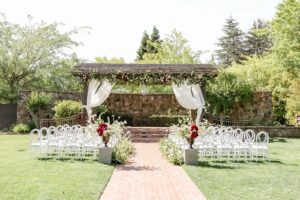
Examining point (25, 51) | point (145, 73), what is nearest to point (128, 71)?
point (145, 73)

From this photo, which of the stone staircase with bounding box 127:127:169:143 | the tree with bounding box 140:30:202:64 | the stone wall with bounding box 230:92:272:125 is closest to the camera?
the stone staircase with bounding box 127:127:169:143

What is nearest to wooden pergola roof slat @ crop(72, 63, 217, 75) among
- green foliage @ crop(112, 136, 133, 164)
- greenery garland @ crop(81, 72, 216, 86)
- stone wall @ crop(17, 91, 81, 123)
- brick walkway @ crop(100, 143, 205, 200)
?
greenery garland @ crop(81, 72, 216, 86)

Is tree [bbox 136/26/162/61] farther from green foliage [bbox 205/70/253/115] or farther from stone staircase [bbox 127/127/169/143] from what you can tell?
stone staircase [bbox 127/127/169/143]

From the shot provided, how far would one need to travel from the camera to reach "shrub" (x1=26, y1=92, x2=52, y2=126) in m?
22.1

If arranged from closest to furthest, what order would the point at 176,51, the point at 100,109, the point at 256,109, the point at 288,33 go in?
the point at 288,33, the point at 100,109, the point at 256,109, the point at 176,51

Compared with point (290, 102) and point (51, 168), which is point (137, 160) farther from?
point (290, 102)

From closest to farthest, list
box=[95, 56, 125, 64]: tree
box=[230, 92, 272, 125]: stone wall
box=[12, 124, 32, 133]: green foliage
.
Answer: box=[12, 124, 32, 133]: green foliage < box=[230, 92, 272, 125]: stone wall < box=[95, 56, 125, 64]: tree

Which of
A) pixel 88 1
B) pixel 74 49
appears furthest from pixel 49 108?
pixel 88 1

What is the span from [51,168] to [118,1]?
8.05 metres

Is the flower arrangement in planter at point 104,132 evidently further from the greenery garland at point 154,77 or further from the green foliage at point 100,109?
the green foliage at point 100,109

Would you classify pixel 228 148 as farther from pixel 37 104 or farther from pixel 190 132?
pixel 37 104

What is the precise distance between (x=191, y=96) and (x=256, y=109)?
19.6 feet

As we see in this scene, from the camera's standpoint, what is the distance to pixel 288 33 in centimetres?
2136

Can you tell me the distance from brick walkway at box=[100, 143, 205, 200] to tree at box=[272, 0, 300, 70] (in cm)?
1188
